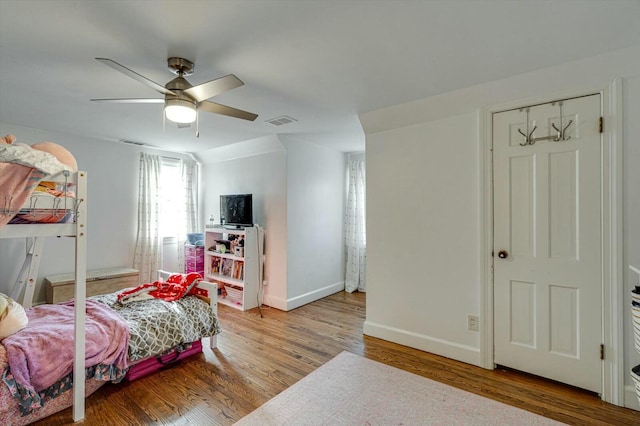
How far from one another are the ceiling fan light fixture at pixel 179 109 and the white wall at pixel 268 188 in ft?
6.40

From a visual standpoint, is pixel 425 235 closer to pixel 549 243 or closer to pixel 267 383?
pixel 549 243

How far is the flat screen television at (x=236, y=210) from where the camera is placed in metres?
4.15

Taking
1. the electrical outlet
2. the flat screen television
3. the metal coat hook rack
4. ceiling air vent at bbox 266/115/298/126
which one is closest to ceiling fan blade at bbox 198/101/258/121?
ceiling air vent at bbox 266/115/298/126

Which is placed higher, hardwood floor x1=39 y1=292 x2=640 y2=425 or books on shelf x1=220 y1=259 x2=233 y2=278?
books on shelf x1=220 y1=259 x2=233 y2=278

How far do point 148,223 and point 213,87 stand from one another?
136 inches

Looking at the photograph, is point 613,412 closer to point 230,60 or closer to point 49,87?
point 230,60

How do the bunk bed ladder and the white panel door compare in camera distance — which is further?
the bunk bed ladder

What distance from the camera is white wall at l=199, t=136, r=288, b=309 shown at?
3.99 meters

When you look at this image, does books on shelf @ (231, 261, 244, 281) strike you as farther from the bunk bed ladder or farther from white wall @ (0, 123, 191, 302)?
the bunk bed ladder

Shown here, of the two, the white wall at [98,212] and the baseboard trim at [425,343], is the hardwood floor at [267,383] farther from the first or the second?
the white wall at [98,212]

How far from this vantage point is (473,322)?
2.56m

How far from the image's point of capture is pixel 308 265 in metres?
4.29

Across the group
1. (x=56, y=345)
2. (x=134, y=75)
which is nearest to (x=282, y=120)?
(x=134, y=75)

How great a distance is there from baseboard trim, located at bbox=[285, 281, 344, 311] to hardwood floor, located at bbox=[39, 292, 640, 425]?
643mm
